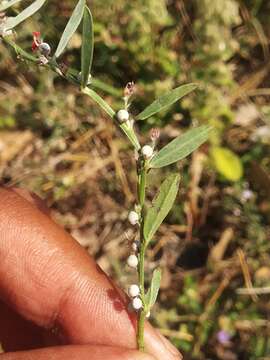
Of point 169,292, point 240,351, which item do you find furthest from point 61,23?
point 240,351

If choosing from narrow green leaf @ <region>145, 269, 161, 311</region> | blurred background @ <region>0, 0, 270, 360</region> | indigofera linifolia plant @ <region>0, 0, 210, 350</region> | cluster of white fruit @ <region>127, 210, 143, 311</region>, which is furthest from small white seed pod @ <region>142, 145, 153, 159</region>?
blurred background @ <region>0, 0, 270, 360</region>

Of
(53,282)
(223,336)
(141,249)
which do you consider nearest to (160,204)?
(141,249)

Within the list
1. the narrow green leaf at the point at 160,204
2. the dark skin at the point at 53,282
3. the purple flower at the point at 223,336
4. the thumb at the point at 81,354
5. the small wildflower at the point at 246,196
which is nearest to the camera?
the narrow green leaf at the point at 160,204

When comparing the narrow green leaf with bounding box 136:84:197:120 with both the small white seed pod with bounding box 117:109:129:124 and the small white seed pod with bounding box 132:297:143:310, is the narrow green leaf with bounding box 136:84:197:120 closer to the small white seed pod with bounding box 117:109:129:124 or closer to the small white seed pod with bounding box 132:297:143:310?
the small white seed pod with bounding box 117:109:129:124

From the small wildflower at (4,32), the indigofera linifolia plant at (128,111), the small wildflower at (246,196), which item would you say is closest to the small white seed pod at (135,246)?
the indigofera linifolia plant at (128,111)

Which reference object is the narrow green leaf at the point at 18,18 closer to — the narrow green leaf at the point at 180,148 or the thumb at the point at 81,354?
the narrow green leaf at the point at 180,148

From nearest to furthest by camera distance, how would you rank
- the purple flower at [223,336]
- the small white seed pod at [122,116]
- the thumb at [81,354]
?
the small white seed pod at [122,116] → the thumb at [81,354] → the purple flower at [223,336]

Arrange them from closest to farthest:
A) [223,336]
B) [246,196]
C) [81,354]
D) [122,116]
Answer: [122,116], [81,354], [223,336], [246,196]

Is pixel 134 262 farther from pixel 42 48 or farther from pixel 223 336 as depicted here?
pixel 223 336
